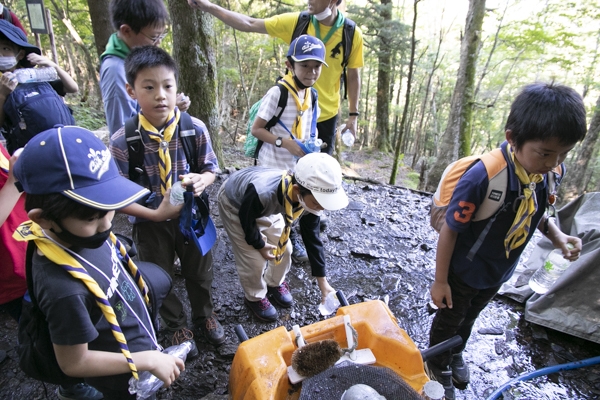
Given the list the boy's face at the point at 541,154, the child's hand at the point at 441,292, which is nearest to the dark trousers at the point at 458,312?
the child's hand at the point at 441,292

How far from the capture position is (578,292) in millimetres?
2902

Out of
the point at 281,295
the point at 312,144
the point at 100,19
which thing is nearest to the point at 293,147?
the point at 312,144

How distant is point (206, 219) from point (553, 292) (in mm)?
3300

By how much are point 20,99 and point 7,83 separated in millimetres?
109

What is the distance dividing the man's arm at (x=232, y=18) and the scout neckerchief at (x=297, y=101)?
0.89 m

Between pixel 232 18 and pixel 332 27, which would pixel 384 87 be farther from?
pixel 232 18

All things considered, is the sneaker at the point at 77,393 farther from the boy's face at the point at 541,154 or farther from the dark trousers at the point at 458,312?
the boy's face at the point at 541,154

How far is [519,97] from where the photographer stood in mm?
1868

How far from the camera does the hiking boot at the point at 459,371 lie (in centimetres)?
264

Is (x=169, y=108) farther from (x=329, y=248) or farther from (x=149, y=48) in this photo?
(x=329, y=248)

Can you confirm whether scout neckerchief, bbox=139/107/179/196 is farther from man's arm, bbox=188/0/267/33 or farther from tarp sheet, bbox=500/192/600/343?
tarp sheet, bbox=500/192/600/343

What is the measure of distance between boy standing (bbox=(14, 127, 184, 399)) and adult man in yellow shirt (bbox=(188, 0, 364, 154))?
281cm

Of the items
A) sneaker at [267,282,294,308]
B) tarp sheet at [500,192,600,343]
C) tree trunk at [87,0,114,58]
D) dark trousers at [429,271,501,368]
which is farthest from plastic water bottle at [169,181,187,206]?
tree trunk at [87,0,114,58]

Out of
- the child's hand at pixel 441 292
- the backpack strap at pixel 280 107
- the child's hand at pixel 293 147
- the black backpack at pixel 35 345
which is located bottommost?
the child's hand at pixel 441 292
